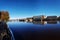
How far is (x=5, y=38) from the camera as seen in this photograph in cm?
492

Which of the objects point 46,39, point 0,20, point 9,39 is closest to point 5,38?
point 9,39

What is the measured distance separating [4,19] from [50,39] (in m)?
6.79

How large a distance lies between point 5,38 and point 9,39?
0.53 feet

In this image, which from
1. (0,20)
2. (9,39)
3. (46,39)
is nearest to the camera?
(9,39)

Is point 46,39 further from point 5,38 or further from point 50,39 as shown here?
point 5,38

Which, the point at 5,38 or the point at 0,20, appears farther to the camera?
the point at 0,20

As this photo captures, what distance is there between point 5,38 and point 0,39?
0.58 ft

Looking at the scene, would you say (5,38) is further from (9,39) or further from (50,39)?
(50,39)

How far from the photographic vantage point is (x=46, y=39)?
8.22 meters

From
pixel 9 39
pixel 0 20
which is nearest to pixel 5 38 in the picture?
pixel 9 39

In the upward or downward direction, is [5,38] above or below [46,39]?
above

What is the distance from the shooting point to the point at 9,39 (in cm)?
486

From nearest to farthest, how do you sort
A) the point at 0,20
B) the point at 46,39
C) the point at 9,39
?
1. the point at 9,39
2. the point at 46,39
3. the point at 0,20

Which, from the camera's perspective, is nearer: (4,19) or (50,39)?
(50,39)
